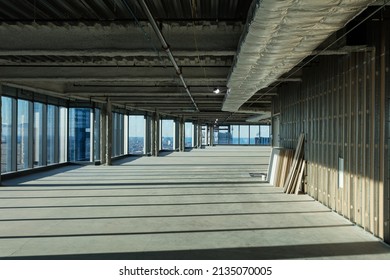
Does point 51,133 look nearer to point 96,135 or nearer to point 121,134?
point 96,135

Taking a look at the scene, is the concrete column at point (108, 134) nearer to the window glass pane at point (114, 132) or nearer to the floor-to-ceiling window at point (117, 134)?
the floor-to-ceiling window at point (117, 134)

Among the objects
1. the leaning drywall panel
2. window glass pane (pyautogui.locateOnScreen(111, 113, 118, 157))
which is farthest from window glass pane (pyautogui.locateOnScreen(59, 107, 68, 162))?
the leaning drywall panel

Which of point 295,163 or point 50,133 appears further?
point 50,133

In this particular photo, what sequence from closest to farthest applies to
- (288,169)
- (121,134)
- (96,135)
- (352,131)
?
(352,131), (288,169), (96,135), (121,134)

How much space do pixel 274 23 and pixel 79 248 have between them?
4.46 metres

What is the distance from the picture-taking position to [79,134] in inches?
933

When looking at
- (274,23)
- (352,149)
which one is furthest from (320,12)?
(352,149)

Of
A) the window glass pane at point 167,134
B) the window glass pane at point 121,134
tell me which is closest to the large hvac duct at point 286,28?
the window glass pane at point 121,134

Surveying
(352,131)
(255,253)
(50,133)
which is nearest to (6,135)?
(50,133)

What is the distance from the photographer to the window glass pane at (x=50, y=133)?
19.7m

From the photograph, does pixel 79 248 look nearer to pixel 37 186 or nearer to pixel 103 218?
pixel 103 218

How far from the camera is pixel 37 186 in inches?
517

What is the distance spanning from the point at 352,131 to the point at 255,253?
12.1 feet

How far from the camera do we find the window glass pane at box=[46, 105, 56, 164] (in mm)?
19719
